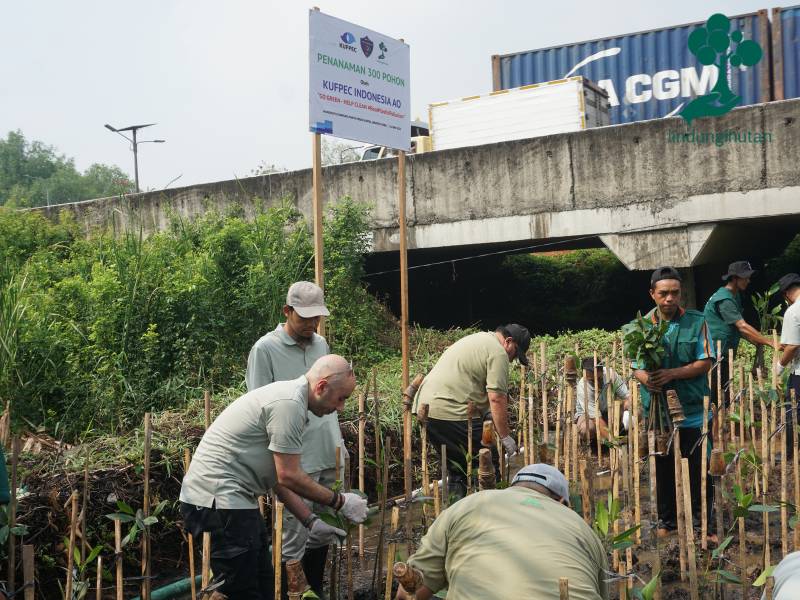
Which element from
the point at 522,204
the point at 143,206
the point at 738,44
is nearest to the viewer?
the point at 522,204

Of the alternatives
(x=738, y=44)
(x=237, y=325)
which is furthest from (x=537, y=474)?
(x=738, y=44)

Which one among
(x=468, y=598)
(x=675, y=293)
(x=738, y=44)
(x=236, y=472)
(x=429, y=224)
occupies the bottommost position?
(x=468, y=598)

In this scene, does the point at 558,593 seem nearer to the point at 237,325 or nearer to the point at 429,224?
the point at 237,325

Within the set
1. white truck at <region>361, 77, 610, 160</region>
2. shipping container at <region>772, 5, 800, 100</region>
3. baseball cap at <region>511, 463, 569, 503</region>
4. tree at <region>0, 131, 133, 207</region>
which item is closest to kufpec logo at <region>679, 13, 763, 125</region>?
shipping container at <region>772, 5, 800, 100</region>

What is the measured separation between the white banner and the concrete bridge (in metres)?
3.75

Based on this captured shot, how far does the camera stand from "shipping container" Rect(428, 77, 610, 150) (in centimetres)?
1330

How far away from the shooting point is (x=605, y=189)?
10.5m

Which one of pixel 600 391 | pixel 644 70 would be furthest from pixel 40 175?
pixel 600 391

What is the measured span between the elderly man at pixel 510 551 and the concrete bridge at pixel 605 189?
7.11 metres

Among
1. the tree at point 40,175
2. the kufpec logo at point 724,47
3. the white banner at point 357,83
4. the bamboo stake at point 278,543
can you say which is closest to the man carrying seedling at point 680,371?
the bamboo stake at point 278,543

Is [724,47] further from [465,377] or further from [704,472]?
[704,472]

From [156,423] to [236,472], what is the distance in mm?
2790

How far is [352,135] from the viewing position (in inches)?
236

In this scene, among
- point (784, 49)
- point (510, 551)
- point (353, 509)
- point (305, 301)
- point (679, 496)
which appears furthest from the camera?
point (784, 49)
